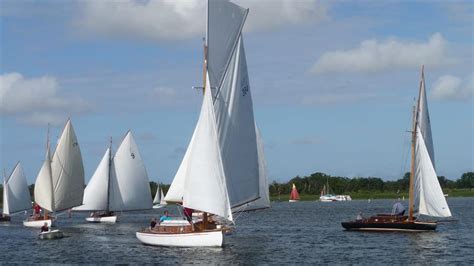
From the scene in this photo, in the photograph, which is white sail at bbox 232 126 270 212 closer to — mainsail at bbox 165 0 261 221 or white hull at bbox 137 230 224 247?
white hull at bbox 137 230 224 247

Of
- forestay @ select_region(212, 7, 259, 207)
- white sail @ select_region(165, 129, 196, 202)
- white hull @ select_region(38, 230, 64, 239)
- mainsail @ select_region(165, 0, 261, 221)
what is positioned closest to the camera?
mainsail @ select_region(165, 0, 261, 221)

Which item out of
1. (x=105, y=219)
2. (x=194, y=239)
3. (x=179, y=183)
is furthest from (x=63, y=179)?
(x=194, y=239)

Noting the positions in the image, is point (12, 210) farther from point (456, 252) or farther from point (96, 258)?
point (456, 252)

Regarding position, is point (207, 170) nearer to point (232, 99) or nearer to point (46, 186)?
point (232, 99)

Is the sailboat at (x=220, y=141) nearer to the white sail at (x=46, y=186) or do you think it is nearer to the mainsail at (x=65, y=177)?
the white sail at (x=46, y=186)

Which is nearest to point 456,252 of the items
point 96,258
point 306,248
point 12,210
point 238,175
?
point 306,248

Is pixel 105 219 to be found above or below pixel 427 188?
below

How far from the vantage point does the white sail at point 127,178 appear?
4505 inches

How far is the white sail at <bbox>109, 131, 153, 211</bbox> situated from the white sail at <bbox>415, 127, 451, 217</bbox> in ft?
140

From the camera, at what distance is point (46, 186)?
101312 millimetres

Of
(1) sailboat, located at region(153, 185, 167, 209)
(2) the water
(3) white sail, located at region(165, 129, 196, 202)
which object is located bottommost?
(2) the water

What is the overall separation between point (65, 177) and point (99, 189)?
10.3 meters

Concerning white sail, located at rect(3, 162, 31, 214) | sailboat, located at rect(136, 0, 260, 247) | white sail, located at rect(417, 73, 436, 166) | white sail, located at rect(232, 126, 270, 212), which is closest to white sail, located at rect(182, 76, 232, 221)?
sailboat, located at rect(136, 0, 260, 247)

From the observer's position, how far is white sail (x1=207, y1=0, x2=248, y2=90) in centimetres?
6309
